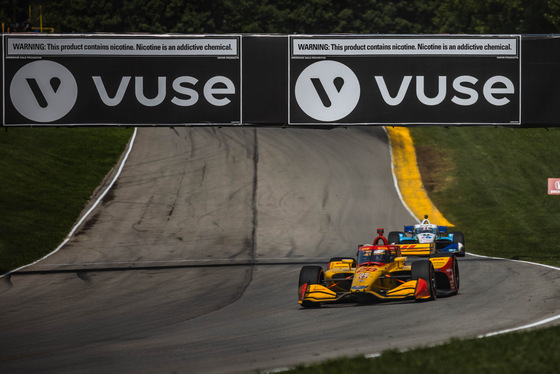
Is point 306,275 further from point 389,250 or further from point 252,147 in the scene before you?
point 252,147

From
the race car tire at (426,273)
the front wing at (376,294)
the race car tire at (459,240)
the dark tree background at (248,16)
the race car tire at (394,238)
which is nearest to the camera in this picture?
the front wing at (376,294)

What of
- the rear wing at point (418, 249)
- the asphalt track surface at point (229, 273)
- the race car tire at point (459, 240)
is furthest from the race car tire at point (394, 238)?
the rear wing at point (418, 249)

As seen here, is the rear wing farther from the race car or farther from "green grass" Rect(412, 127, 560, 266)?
"green grass" Rect(412, 127, 560, 266)

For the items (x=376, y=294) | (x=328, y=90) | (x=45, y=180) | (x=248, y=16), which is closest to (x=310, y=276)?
(x=376, y=294)

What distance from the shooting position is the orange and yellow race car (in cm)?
1547

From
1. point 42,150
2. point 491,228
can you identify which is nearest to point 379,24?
point 42,150

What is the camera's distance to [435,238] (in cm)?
2581

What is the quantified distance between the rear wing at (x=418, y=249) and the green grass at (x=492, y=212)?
2.95 meters

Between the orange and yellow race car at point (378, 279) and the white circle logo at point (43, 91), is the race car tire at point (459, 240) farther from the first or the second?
the white circle logo at point (43, 91)

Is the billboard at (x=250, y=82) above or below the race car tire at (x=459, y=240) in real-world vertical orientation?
above

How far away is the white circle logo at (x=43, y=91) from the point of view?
21203 millimetres

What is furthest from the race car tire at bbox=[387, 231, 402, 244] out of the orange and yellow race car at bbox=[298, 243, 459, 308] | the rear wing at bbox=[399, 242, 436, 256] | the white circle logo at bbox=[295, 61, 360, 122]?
the orange and yellow race car at bbox=[298, 243, 459, 308]

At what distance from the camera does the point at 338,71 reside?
21.1 m

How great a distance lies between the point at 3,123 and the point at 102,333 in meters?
9.87
